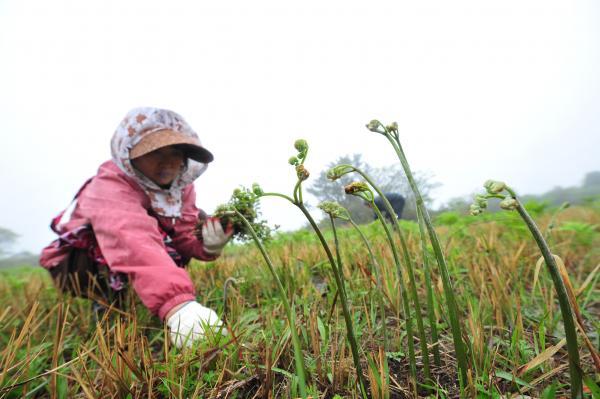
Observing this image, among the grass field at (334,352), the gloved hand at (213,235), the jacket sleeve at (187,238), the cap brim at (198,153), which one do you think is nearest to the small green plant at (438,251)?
the grass field at (334,352)

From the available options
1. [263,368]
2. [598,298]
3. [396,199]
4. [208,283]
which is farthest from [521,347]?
[396,199]

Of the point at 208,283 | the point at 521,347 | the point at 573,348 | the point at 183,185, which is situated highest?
the point at 183,185

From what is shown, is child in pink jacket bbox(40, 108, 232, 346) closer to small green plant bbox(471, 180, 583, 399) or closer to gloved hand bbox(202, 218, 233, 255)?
gloved hand bbox(202, 218, 233, 255)

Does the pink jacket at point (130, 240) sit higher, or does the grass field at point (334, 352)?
the pink jacket at point (130, 240)

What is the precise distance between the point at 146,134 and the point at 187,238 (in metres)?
0.91

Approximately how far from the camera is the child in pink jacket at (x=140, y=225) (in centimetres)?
165

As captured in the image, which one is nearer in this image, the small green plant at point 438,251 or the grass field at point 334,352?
the small green plant at point 438,251

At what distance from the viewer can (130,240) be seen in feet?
5.73

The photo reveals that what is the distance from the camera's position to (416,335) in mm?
1233

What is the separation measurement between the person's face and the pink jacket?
0.12 meters

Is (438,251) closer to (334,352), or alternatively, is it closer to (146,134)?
(334,352)

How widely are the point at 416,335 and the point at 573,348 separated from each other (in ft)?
2.40

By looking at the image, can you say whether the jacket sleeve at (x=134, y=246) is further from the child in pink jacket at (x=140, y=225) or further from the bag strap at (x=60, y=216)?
the bag strap at (x=60, y=216)

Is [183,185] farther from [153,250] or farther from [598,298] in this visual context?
[598,298]
